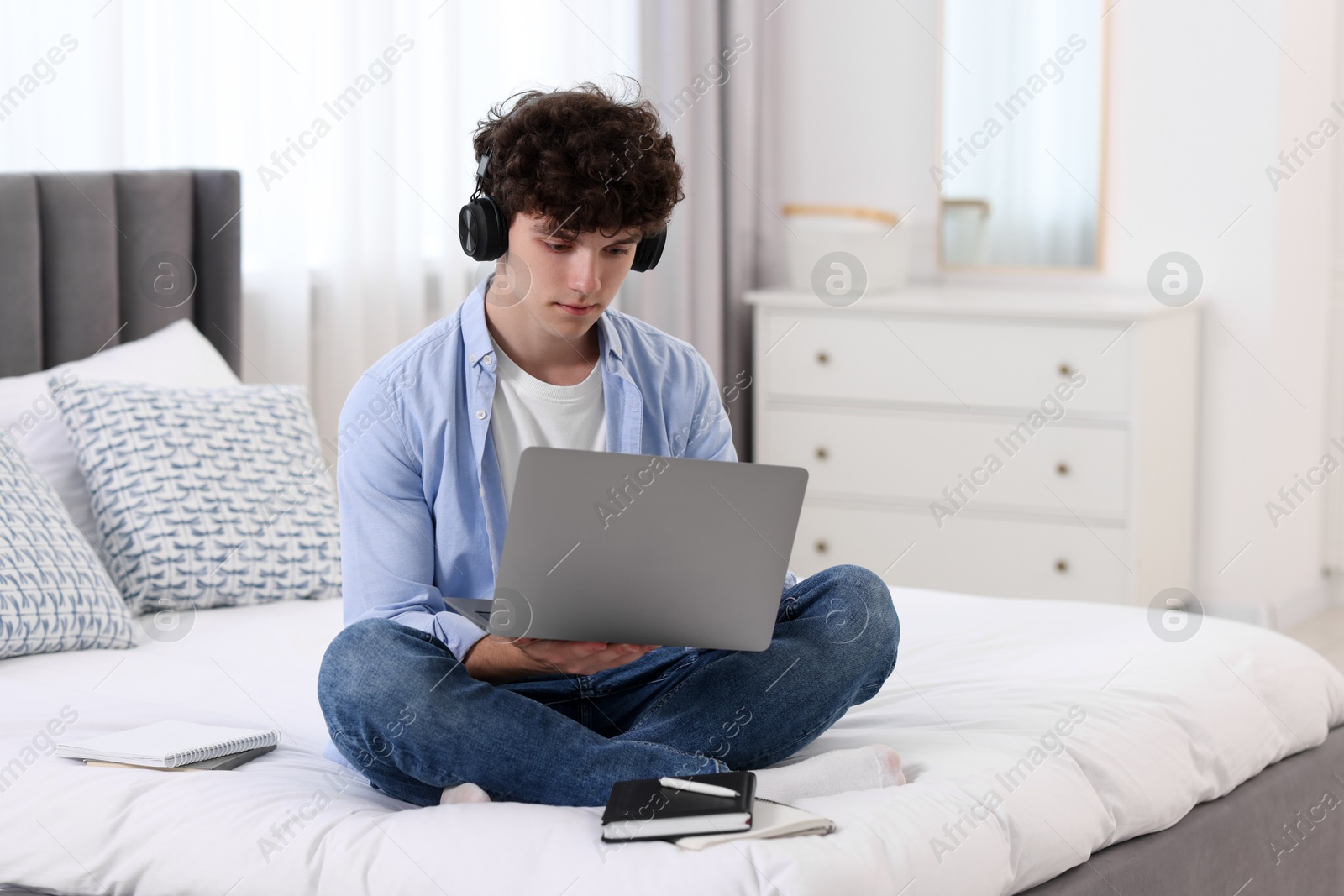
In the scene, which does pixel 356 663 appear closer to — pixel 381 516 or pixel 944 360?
pixel 381 516

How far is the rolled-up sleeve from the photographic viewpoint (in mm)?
1446

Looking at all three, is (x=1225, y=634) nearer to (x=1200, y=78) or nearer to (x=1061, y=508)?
(x=1061, y=508)

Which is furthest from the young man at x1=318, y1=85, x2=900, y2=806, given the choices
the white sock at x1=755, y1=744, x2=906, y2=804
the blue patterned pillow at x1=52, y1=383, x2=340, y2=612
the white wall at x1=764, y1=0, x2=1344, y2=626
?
the white wall at x1=764, y1=0, x2=1344, y2=626

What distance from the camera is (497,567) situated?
1.44 m

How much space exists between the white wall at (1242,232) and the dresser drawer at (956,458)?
0.38 meters

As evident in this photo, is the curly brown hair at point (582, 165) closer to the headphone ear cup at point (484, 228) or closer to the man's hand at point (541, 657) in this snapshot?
the headphone ear cup at point (484, 228)

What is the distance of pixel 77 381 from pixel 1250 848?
5.59 feet

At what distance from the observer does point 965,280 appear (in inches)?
141

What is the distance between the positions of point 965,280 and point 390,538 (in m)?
2.42

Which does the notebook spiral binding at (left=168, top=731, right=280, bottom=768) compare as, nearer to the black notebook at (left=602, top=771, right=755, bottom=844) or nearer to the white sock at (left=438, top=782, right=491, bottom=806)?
the white sock at (left=438, top=782, right=491, bottom=806)

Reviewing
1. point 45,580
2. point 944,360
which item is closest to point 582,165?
point 45,580

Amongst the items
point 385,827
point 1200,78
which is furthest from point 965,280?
point 385,827

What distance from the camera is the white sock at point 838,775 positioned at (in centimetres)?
134

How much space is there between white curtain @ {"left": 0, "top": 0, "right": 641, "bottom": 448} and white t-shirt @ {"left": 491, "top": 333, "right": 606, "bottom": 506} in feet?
4.02
